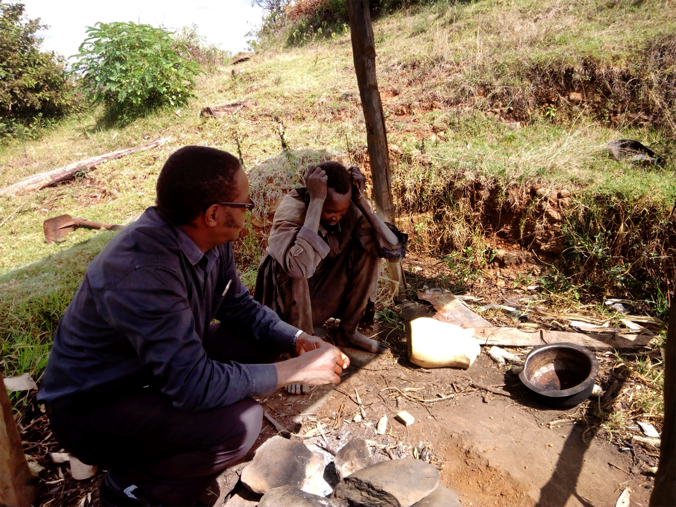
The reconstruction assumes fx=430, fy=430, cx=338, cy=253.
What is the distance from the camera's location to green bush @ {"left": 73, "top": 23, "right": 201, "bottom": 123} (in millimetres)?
9414

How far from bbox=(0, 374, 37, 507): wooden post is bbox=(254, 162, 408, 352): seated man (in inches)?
61.5

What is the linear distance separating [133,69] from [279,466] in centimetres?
986

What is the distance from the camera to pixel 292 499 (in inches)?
73.9

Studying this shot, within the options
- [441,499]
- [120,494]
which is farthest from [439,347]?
[120,494]

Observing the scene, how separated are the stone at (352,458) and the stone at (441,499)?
35 centimetres

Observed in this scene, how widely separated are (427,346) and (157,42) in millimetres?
9779

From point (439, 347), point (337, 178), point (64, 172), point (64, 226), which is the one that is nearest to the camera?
point (337, 178)

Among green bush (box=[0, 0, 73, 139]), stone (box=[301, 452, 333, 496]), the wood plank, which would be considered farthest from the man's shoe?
green bush (box=[0, 0, 73, 139])

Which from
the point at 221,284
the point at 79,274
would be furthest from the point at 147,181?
the point at 221,284

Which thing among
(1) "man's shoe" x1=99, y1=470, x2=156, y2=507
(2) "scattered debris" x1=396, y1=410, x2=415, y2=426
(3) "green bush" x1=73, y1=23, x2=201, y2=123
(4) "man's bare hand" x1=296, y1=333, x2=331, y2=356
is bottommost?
(2) "scattered debris" x1=396, y1=410, x2=415, y2=426

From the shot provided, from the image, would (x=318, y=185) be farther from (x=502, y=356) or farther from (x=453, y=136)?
(x=453, y=136)

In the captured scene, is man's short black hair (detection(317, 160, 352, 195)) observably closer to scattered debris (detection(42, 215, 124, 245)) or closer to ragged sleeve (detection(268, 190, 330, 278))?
ragged sleeve (detection(268, 190, 330, 278))

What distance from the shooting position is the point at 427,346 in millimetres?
3230

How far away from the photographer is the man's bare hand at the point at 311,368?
6.46ft
